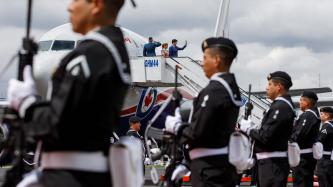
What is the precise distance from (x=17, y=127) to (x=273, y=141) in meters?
4.81

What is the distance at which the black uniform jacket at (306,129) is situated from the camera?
994 centimetres

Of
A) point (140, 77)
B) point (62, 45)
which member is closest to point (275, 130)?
point (62, 45)

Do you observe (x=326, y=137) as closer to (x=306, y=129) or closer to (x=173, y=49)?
(x=306, y=129)

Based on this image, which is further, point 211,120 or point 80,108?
point 211,120

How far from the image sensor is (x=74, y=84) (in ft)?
10.5

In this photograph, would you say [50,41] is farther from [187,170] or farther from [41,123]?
[41,123]

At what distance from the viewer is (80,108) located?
3205 millimetres

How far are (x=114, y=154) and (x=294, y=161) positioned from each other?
520cm

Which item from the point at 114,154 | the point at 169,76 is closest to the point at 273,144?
the point at 114,154

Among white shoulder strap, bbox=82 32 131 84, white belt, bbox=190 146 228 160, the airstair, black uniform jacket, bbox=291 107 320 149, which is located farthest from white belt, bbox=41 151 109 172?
the airstair

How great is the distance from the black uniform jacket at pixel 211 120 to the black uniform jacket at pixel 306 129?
4385mm

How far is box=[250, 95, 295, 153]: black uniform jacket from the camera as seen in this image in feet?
25.2

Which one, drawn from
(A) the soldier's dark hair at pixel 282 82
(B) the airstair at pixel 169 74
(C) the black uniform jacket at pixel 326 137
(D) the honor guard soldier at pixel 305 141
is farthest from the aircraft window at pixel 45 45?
(A) the soldier's dark hair at pixel 282 82

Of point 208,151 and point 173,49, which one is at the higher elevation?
point 173,49
